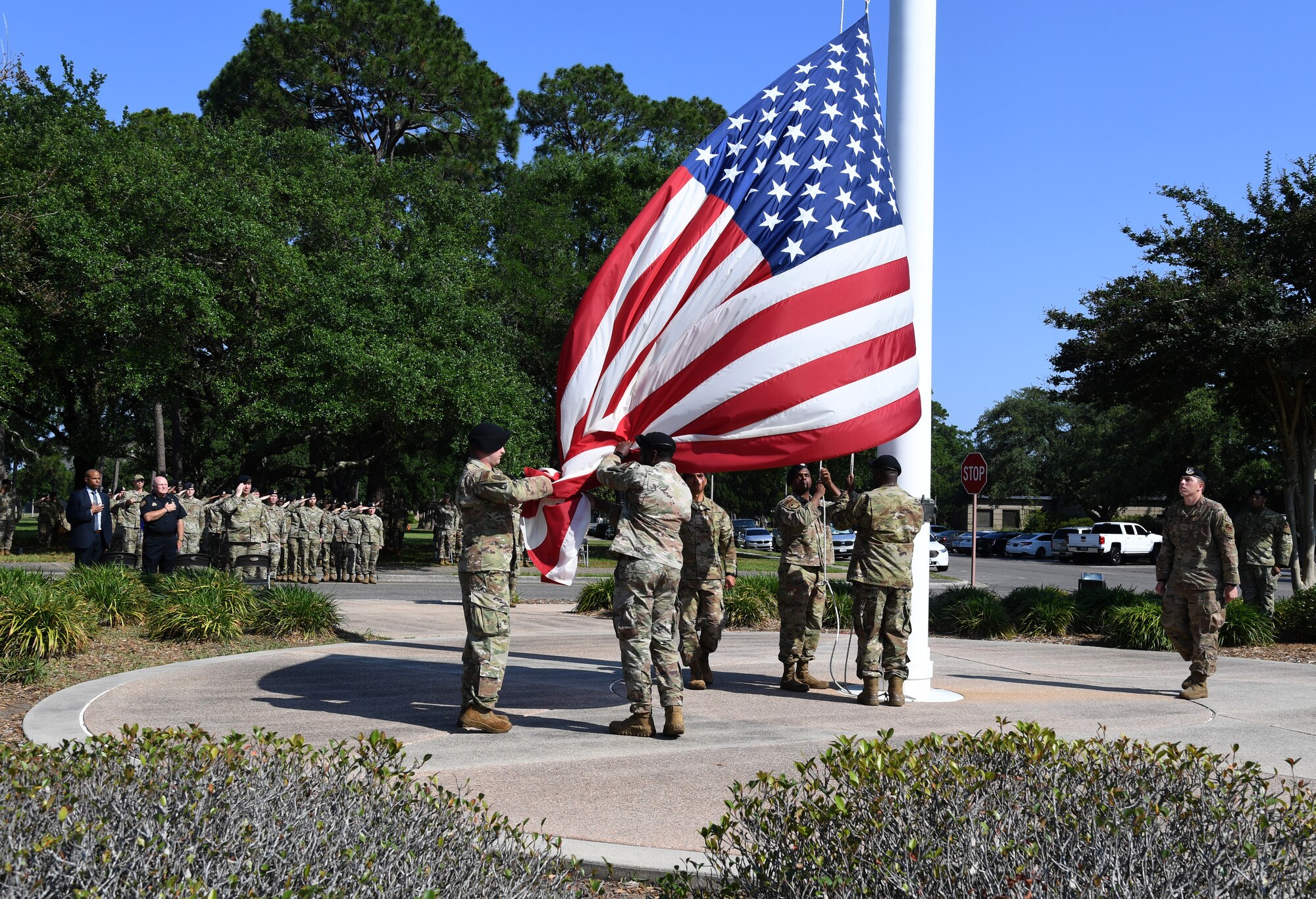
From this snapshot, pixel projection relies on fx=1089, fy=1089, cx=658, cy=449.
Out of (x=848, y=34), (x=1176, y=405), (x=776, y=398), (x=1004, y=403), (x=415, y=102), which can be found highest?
(x=415, y=102)

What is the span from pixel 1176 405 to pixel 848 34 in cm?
1369

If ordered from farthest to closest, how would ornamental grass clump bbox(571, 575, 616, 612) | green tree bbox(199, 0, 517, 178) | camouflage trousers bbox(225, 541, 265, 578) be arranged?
green tree bbox(199, 0, 517, 178) → camouflage trousers bbox(225, 541, 265, 578) → ornamental grass clump bbox(571, 575, 616, 612)

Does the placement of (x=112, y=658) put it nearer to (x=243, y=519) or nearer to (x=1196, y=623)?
(x=243, y=519)

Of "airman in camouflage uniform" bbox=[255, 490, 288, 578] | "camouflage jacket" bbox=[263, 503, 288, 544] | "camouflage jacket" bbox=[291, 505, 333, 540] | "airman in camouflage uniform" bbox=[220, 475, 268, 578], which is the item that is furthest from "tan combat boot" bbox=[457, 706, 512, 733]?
"camouflage jacket" bbox=[291, 505, 333, 540]

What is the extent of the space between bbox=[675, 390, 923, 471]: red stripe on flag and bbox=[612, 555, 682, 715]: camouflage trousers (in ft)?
2.91

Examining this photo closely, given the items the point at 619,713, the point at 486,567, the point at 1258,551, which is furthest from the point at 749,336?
the point at 1258,551

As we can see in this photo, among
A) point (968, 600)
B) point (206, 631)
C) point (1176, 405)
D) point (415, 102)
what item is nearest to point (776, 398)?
point (206, 631)

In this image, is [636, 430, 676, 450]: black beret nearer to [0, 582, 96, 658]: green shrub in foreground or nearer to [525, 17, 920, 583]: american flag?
[525, 17, 920, 583]: american flag

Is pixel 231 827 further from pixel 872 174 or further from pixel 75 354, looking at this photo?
pixel 75 354

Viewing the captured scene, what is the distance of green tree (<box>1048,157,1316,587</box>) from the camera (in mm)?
16266

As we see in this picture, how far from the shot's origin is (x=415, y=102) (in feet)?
131

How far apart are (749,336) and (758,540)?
138ft

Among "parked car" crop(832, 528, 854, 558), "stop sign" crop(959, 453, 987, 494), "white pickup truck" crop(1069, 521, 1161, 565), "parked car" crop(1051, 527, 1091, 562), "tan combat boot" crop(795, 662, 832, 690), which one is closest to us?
"tan combat boot" crop(795, 662, 832, 690)

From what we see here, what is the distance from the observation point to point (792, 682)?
9172mm
